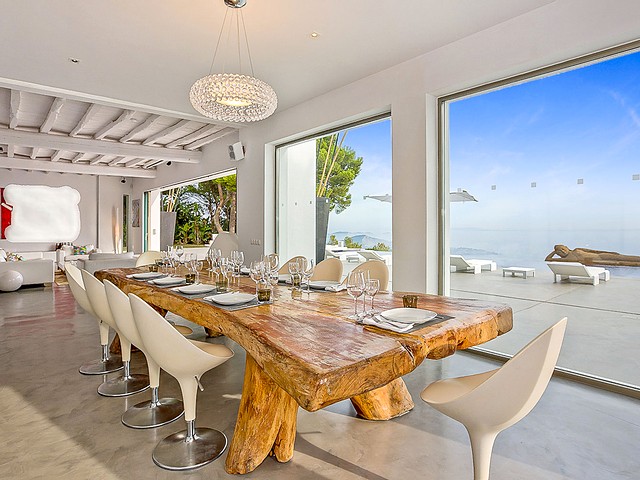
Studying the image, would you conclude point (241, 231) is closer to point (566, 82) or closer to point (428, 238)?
point (428, 238)

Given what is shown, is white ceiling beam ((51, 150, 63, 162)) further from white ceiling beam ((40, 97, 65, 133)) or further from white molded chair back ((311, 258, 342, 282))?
white molded chair back ((311, 258, 342, 282))

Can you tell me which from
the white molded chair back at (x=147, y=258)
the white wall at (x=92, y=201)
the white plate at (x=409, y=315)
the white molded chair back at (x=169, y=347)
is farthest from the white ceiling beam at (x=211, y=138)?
the white plate at (x=409, y=315)

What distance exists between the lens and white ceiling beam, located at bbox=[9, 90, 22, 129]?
5043mm

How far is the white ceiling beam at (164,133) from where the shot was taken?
258 inches

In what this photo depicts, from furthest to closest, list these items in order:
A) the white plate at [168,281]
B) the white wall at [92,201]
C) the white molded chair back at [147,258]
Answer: the white wall at [92,201]
the white molded chair back at [147,258]
the white plate at [168,281]

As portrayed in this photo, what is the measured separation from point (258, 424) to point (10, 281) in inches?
284

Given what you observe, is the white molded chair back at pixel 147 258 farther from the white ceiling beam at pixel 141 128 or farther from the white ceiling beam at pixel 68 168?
the white ceiling beam at pixel 68 168

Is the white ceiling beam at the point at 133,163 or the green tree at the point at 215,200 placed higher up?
the white ceiling beam at the point at 133,163

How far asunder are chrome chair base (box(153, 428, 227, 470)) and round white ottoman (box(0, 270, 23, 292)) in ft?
21.8

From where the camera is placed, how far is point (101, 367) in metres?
3.25

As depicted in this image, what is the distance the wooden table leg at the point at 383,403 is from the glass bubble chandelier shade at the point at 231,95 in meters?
2.31

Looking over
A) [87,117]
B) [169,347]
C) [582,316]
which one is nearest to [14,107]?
[87,117]

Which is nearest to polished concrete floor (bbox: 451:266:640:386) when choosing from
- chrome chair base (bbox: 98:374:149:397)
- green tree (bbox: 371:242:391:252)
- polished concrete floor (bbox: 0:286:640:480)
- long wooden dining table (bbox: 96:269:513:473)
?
polished concrete floor (bbox: 0:286:640:480)

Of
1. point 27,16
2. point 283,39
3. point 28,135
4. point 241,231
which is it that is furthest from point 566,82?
point 28,135
